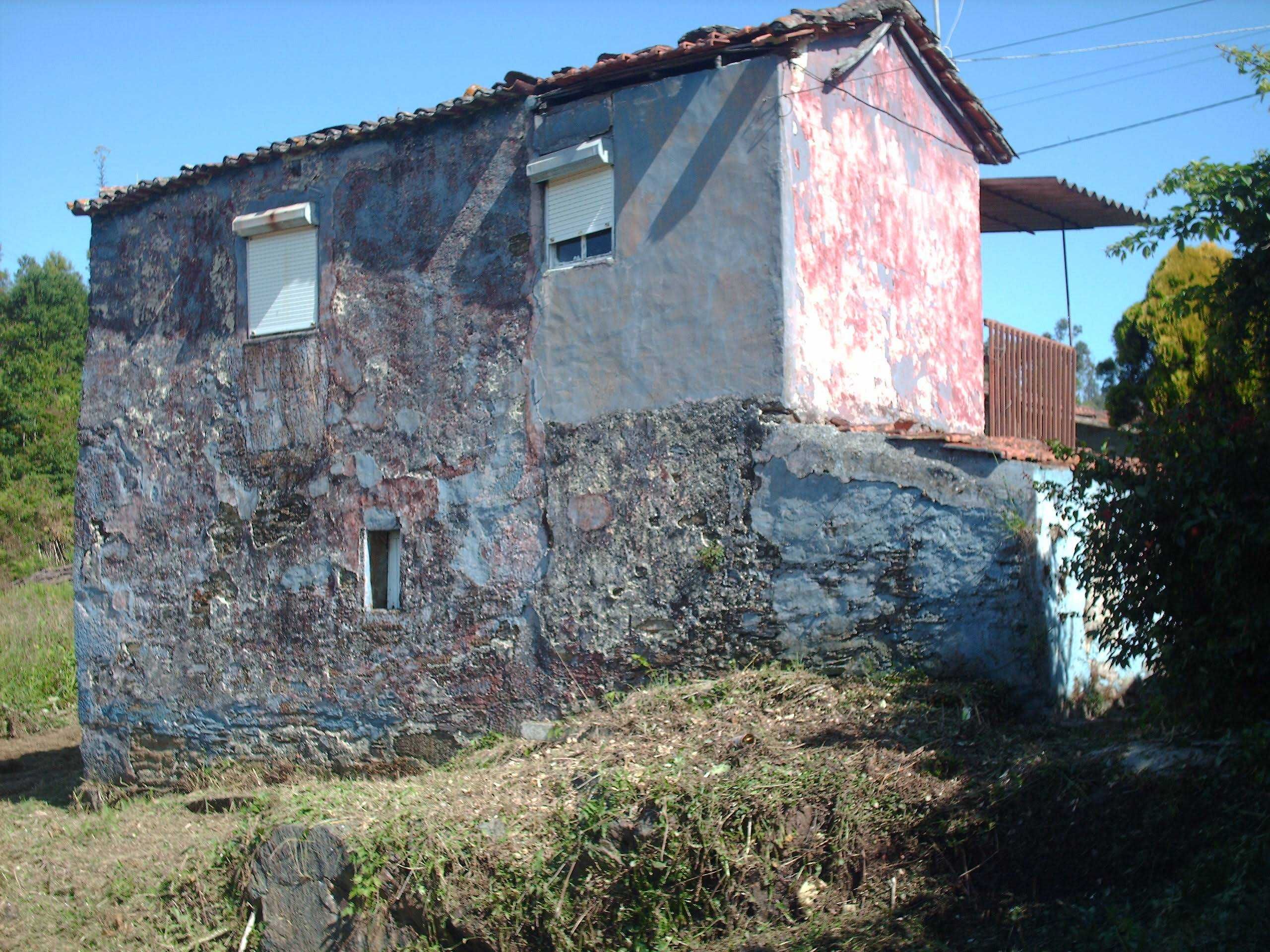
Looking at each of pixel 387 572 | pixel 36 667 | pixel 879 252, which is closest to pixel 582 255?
pixel 879 252

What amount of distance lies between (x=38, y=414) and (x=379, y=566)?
18422 mm

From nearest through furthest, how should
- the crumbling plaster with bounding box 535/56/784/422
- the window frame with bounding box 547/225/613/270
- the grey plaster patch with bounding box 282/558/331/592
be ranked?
the crumbling plaster with bounding box 535/56/784/422 < the window frame with bounding box 547/225/613/270 < the grey plaster patch with bounding box 282/558/331/592

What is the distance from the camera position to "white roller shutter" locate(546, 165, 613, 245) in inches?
369

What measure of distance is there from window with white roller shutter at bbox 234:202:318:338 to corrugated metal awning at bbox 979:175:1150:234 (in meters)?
6.50

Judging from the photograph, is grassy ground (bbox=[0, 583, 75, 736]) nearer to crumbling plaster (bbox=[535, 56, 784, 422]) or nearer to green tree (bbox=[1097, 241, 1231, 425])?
crumbling plaster (bbox=[535, 56, 784, 422])

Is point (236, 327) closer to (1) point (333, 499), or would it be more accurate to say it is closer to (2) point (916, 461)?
(1) point (333, 499)

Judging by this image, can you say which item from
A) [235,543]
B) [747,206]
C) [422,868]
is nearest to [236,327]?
[235,543]

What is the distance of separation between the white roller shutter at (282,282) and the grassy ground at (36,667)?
25.4 feet

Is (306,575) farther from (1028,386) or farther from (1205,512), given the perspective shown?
(1205,512)

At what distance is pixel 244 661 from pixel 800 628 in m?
5.34

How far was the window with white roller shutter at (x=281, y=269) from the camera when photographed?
35.3 feet

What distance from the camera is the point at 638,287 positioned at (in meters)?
9.20

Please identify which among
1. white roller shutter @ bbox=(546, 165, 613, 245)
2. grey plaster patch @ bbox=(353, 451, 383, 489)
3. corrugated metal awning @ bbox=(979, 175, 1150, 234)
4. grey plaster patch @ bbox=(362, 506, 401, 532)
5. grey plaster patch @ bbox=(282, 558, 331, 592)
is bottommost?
grey plaster patch @ bbox=(282, 558, 331, 592)

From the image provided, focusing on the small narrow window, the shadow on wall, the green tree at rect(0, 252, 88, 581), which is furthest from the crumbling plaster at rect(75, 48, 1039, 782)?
the green tree at rect(0, 252, 88, 581)
